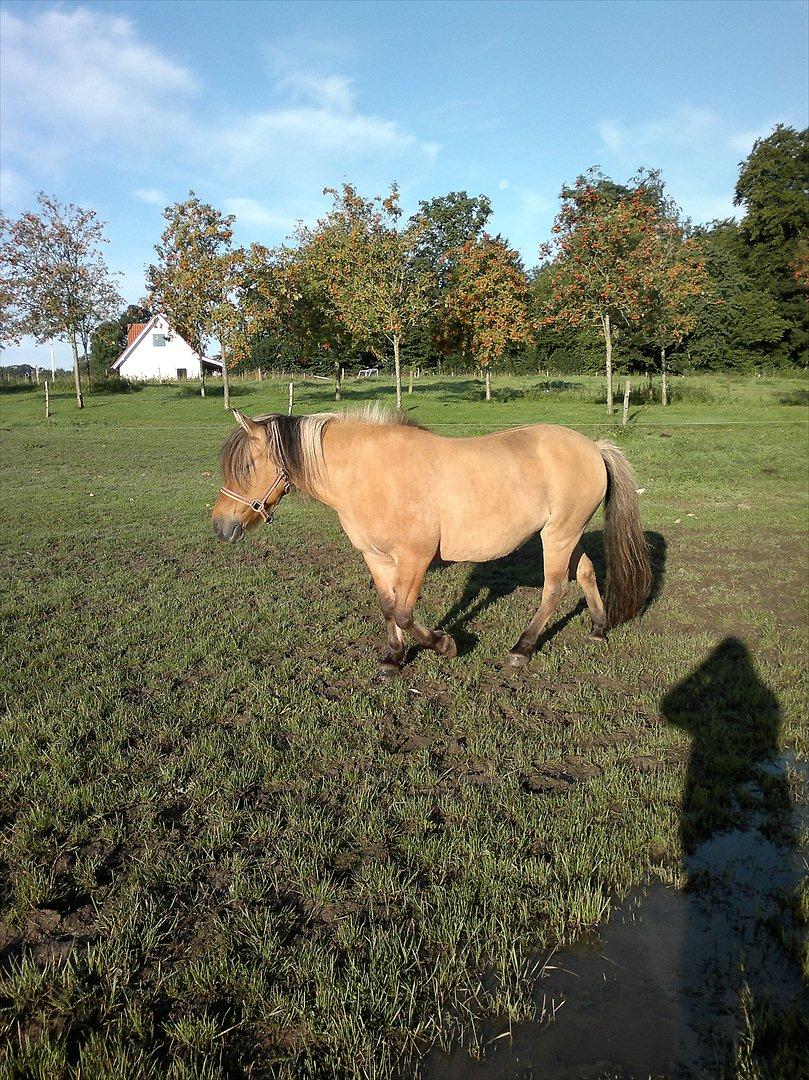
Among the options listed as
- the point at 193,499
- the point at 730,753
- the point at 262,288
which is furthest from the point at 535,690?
the point at 262,288

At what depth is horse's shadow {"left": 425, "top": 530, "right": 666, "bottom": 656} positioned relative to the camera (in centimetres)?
654

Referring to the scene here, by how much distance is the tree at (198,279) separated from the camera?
34094 millimetres

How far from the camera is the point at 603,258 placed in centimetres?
2816

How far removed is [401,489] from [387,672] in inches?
58.7

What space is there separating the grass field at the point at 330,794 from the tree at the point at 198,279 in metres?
28.8

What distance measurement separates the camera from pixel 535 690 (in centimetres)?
509

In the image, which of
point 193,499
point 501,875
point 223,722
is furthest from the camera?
point 193,499

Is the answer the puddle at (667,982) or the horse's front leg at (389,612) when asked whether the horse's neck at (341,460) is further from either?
the puddle at (667,982)

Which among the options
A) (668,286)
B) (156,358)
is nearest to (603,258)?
(668,286)

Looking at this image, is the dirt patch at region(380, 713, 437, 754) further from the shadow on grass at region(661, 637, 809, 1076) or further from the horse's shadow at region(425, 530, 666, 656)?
the shadow on grass at region(661, 637, 809, 1076)

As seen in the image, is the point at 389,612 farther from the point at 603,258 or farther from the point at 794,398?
the point at 794,398

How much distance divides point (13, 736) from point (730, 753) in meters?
4.56

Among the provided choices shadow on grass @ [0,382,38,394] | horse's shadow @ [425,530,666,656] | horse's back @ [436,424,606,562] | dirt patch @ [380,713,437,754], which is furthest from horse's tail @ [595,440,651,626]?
shadow on grass @ [0,382,38,394]

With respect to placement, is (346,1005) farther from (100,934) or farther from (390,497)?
(390,497)
